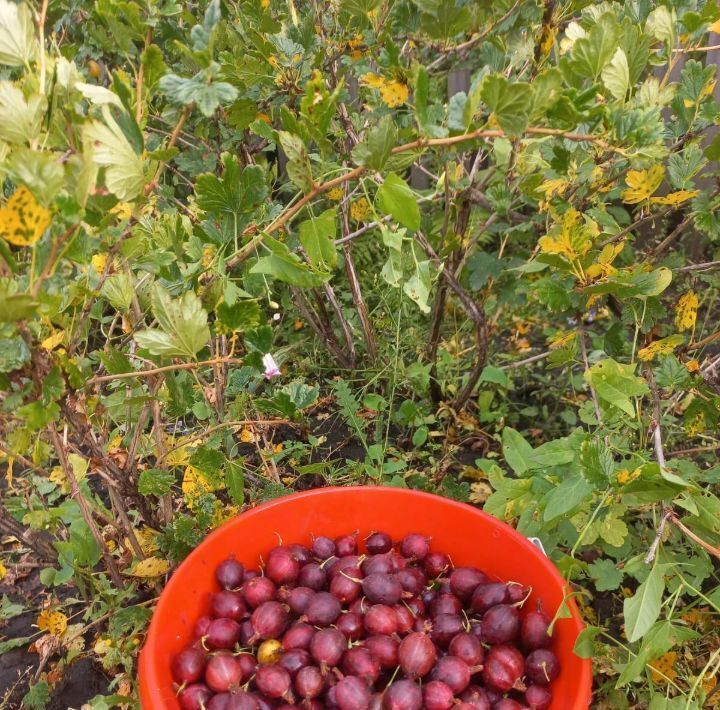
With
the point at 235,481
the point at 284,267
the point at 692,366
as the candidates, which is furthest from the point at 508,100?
the point at 235,481

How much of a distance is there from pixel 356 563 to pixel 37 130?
0.87m

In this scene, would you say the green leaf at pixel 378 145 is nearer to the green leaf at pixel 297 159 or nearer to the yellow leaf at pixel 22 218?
the green leaf at pixel 297 159

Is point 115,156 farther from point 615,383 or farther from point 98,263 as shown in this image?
point 615,383

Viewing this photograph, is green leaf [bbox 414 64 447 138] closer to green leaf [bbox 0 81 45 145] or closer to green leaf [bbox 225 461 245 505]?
green leaf [bbox 0 81 45 145]

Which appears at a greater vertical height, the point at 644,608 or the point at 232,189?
the point at 232,189

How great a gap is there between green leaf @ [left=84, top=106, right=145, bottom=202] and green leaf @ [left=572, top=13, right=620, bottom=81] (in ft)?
1.99

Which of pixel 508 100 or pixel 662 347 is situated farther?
pixel 662 347

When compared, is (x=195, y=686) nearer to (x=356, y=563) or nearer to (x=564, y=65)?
(x=356, y=563)

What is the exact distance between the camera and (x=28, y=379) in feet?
2.89

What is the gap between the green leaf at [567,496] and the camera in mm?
996

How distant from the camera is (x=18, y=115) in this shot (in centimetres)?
71

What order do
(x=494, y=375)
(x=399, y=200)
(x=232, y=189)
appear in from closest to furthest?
(x=399, y=200) < (x=232, y=189) < (x=494, y=375)

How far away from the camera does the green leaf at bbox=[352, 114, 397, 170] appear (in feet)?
2.60

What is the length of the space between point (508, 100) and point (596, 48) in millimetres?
262
